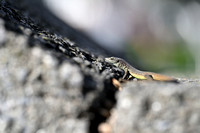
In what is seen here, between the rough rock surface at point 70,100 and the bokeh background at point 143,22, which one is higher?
the bokeh background at point 143,22

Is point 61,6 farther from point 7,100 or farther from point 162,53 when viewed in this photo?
point 7,100

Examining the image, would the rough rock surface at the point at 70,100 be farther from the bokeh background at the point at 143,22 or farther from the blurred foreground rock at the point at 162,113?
the bokeh background at the point at 143,22

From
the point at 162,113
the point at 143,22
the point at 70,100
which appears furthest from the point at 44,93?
the point at 143,22

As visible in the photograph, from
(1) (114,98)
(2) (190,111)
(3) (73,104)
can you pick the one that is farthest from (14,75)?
(2) (190,111)

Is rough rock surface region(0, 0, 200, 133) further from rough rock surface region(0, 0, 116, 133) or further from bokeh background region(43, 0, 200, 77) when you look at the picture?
bokeh background region(43, 0, 200, 77)

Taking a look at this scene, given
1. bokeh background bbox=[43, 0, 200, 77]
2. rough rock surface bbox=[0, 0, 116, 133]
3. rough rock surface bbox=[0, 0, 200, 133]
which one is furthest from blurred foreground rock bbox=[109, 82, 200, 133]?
bokeh background bbox=[43, 0, 200, 77]

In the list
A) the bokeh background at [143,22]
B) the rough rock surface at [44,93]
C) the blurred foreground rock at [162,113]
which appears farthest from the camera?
the bokeh background at [143,22]

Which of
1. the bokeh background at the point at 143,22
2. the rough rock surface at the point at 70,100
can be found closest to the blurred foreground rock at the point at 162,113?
the rough rock surface at the point at 70,100

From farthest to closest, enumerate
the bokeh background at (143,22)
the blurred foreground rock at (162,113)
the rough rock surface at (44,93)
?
the bokeh background at (143,22), the rough rock surface at (44,93), the blurred foreground rock at (162,113)
